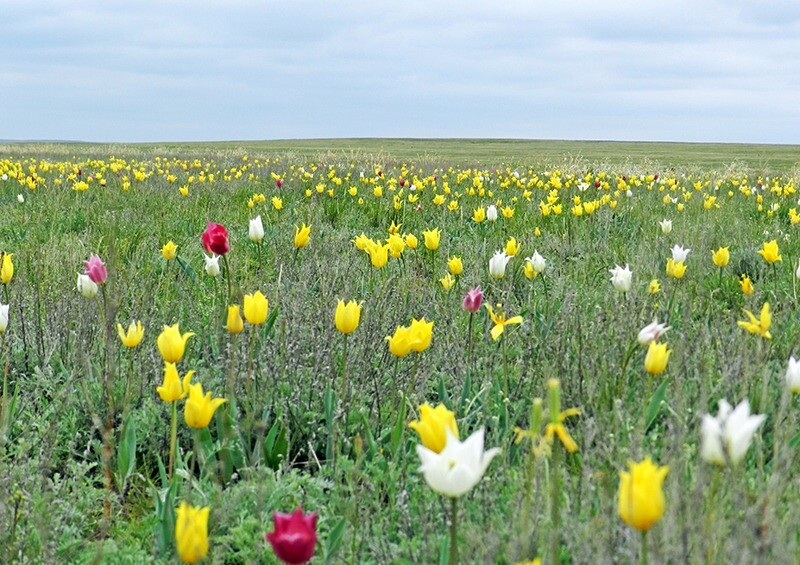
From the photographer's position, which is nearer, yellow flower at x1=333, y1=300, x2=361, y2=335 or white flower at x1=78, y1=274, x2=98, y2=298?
yellow flower at x1=333, y1=300, x2=361, y2=335

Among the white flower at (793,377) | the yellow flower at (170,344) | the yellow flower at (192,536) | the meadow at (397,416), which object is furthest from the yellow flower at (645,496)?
the yellow flower at (170,344)

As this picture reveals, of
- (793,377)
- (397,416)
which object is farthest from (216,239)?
(793,377)

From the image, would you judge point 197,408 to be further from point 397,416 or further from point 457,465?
point 397,416

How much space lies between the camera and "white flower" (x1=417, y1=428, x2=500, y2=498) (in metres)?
1.33

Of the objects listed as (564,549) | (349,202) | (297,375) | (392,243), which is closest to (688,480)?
(564,549)

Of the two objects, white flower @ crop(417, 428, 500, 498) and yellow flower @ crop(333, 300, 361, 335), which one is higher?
yellow flower @ crop(333, 300, 361, 335)

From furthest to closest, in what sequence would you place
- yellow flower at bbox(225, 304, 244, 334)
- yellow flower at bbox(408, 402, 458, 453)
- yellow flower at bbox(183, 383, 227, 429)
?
yellow flower at bbox(225, 304, 244, 334) → yellow flower at bbox(183, 383, 227, 429) → yellow flower at bbox(408, 402, 458, 453)

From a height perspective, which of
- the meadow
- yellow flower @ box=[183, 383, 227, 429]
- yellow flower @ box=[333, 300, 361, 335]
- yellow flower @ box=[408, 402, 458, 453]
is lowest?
the meadow

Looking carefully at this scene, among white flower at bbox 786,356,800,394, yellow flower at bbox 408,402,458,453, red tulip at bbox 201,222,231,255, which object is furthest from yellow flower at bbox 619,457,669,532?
red tulip at bbox 201,222,231,255

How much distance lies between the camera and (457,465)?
4.33 feet

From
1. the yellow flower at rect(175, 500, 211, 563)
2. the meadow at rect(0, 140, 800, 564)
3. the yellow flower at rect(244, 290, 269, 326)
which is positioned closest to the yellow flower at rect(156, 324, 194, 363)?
the meadow at rect(0, 140, 800, 564)

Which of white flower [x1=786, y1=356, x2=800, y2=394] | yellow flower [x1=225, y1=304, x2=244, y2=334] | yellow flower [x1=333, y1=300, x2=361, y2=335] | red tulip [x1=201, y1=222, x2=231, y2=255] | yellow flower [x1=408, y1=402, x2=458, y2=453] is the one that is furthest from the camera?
red tulip [x1=201, y1=222, x2=231, y2=255]

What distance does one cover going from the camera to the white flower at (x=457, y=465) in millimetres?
1325

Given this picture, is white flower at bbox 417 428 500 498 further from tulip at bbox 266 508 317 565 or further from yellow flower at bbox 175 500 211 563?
yellow flower at bbox 175 500 211 563
